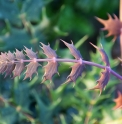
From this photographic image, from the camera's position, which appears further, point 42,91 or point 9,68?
point 42,91

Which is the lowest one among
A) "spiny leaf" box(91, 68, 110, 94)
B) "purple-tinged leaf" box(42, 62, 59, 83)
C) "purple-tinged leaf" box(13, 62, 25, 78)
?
"spiny leaf" box(91, 68, 110, 94)

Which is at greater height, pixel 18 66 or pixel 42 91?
pixel 42 91

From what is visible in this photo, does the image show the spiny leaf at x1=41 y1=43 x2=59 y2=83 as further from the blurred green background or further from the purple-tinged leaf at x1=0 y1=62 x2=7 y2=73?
the blurred green background

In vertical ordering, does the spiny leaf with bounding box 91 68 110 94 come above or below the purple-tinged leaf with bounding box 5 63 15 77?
below

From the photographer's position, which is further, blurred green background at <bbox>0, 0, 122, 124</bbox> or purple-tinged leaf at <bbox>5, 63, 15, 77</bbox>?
blurred green background at <bbox>0, 0, 122, 124</bbox>

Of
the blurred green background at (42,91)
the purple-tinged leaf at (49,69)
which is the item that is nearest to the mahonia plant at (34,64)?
the purple-tinged leaf at (49,69)

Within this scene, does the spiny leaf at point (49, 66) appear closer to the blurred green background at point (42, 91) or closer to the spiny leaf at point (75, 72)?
the spiny leaf at point (75, 72)

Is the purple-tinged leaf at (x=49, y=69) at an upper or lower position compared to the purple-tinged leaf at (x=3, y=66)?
lower

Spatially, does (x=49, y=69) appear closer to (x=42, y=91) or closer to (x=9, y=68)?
(x=9, y=68)

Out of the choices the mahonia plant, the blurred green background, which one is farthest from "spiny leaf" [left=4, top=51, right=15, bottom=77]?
the blurred green background

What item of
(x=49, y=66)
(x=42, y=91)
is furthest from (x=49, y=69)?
(x=42, y=91)

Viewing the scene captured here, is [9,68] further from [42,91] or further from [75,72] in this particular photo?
[42,91]
